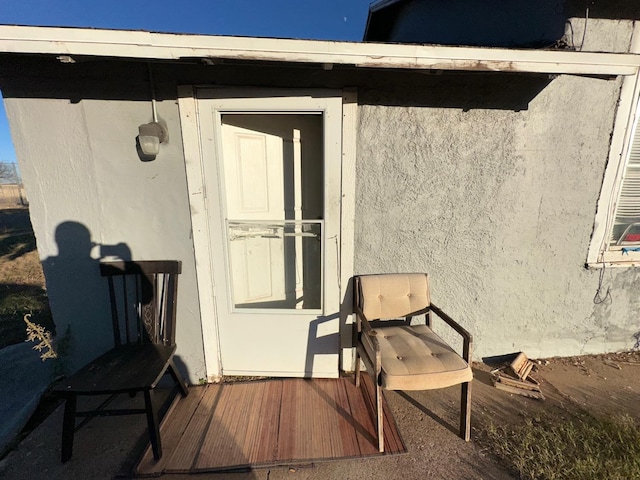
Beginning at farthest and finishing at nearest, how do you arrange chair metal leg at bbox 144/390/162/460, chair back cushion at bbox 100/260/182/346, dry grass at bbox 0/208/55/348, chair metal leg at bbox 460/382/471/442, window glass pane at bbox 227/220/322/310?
dry grass at bbox 0/208/55/348, window glass pane at bbox 227/220/322/310, chair back cushion at bbox 100/260/182/346, chair metal leg at bbox 460/382/471/442, chair metal leg at bbox 144/390/162/460

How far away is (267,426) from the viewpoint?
6.55 ft

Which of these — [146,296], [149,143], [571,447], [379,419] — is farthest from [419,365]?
[149,143]

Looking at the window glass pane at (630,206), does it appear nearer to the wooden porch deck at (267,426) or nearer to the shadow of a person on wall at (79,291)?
the wooden porch deck at (267,426)

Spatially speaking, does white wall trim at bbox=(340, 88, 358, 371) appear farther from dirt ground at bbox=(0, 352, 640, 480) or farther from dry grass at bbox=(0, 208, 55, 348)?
dry grass at bbox=(0, 208, 55, 348)

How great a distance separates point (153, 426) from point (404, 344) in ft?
5.57

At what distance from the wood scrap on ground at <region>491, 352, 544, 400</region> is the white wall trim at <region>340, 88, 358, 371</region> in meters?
1.28

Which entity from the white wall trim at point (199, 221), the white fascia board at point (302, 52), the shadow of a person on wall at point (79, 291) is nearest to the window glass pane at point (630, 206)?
the white fascia board at point (302, 52)

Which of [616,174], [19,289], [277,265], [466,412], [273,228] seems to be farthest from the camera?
[19,289]

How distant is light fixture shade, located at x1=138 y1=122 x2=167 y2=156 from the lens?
1958mm

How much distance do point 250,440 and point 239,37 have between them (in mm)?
2534

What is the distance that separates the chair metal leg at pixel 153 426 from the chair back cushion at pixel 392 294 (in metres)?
1.52

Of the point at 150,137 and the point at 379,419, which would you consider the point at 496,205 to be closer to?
the point at 379,419

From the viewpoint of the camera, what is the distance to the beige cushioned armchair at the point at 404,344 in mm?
1742

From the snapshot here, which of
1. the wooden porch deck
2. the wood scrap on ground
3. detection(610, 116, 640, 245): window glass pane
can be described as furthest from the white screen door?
detection(610, 116, 640, 245): window glass pane
